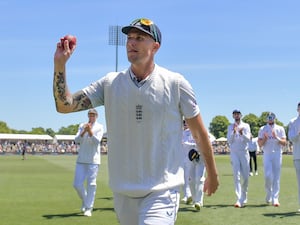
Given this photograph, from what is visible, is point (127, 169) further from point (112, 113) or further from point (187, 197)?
point (187, 197)

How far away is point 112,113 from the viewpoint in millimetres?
4891

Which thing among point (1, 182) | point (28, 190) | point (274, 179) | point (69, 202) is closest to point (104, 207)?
point (69, 202)

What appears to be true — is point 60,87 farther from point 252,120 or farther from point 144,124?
point 252,120

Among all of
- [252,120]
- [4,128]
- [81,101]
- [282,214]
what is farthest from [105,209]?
[4,128]

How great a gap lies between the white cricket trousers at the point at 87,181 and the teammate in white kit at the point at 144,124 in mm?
8474

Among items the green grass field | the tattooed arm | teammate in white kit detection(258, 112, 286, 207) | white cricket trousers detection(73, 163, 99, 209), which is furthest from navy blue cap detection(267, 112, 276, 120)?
the tattooed arm

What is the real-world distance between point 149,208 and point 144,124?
71cm

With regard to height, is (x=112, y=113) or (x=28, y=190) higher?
(x=112, y=113)

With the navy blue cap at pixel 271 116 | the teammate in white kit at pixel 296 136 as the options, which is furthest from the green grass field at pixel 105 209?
the navy blue cap at pixel 271 116

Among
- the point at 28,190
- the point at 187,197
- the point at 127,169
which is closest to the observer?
the point at 127,169

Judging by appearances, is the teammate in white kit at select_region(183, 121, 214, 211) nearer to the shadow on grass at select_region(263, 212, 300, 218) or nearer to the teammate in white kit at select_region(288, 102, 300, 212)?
the shadow on grass at select_region(263, 212, 300, 218)

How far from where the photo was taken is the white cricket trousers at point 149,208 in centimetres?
464

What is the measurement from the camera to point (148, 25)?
4.84 meters

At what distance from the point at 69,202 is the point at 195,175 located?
3820 millimetres
